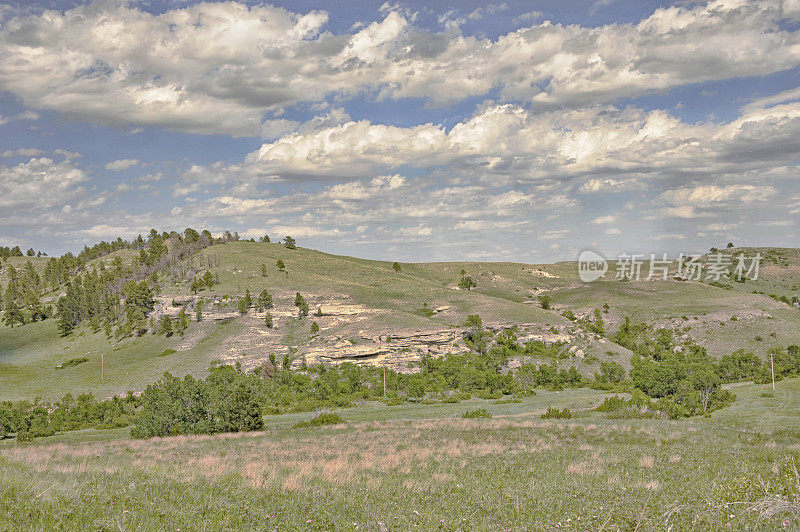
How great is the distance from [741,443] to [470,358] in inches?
2835

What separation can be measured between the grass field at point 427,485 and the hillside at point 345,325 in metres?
67.8

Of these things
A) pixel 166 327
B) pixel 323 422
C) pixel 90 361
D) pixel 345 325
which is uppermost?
pixel 345 325

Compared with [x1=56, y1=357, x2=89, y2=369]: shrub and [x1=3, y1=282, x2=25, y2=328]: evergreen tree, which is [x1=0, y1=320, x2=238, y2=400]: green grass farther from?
[x1=3, y1=282, x2=25, y2=328]: evergreen tree

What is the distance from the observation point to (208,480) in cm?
1514

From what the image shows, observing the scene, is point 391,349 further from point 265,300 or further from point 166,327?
point 166,327

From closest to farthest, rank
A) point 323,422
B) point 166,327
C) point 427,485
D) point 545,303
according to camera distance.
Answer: point 427,485
point 323,422
point 166,327
point 545,303

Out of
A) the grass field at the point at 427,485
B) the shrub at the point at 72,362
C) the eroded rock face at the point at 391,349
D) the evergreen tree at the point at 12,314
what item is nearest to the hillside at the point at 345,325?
the eroded rock face at the point at 391,349

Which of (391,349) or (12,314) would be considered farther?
(12,314)

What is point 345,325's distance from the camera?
107m

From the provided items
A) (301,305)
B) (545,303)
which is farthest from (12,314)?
(545,303)

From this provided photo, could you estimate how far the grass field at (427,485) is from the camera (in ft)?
33.2

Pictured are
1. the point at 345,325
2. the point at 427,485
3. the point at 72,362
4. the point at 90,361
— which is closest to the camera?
the point at 427,485

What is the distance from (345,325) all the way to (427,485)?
9388cm

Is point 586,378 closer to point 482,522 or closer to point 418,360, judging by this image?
point 418,360
